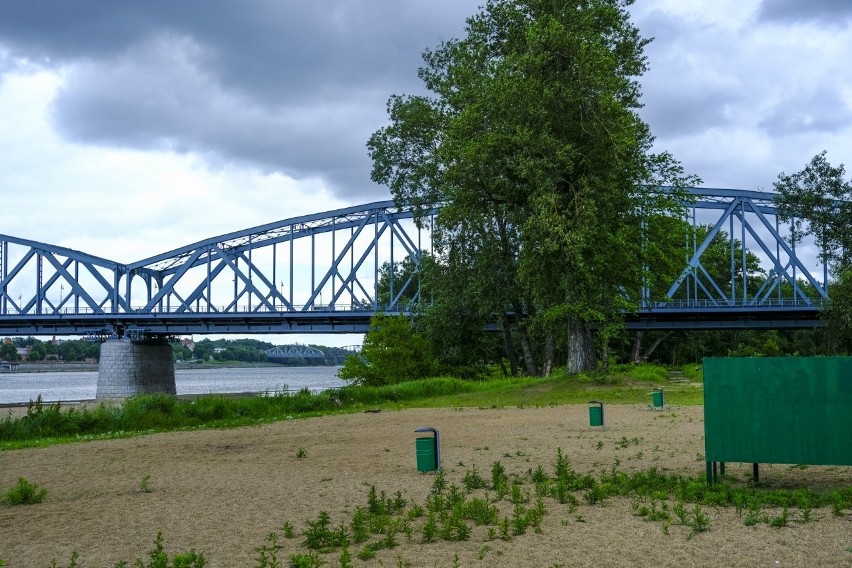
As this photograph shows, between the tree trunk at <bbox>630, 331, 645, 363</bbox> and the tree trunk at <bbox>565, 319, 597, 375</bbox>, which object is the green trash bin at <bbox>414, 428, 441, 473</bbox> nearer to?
the tree trunk at <bbox>565, 319, 597, 375</bbox>

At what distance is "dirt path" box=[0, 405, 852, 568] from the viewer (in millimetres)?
8242

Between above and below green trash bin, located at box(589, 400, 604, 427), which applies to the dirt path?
below

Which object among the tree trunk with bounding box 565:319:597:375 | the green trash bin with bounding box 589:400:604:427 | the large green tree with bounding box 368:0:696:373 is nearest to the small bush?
the green trash bin with bounding box 589:400:604:427

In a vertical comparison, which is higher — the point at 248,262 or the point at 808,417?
the point at 248,262

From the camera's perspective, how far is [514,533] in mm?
8977

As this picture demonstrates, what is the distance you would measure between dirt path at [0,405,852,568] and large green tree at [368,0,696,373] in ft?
50.6

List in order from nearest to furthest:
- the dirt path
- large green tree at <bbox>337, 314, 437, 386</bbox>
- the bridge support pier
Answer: the dirt path < large green tree at <bbox>337, 314, 437, 386</bbox> < the bridge support pier

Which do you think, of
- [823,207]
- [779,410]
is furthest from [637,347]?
[779,410]

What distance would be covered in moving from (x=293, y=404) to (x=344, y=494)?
16.9 metres

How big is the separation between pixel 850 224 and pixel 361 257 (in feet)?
148

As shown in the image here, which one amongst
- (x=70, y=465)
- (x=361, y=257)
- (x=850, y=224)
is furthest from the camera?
(x=361, y=257)

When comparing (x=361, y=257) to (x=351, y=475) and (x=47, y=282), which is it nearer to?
(x=47, y=282)

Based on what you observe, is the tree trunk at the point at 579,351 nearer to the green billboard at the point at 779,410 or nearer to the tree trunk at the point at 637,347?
the green billboard at the point at 779,410


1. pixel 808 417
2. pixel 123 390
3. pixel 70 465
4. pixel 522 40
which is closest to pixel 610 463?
pixel 808 417
